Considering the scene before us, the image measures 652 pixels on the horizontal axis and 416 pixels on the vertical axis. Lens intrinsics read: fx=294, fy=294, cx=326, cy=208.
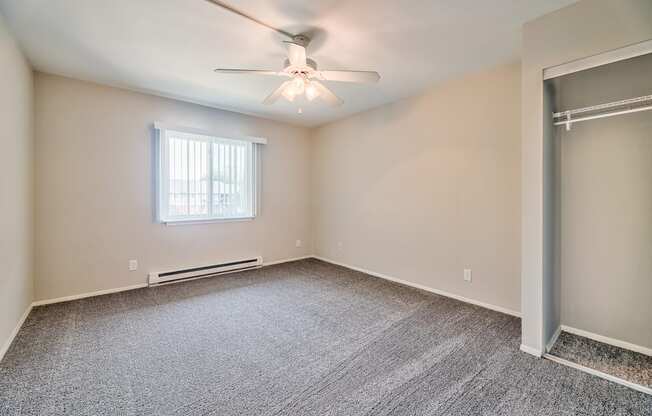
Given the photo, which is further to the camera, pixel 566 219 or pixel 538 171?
pixel 566 219

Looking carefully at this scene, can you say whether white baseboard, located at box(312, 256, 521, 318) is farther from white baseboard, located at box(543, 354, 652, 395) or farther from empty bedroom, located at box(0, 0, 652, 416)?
white baseboard, located at box(543, 354, 652, 395)

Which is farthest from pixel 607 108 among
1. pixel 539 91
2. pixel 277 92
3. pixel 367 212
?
pixel 367 212

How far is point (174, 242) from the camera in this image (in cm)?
398

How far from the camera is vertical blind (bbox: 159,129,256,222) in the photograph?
3.91m

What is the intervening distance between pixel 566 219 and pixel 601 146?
617 mm

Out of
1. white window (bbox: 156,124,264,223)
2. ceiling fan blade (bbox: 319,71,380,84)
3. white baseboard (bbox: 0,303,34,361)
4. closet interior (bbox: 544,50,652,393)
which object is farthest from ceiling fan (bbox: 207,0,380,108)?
white baseboard (bbox: 0,303,34,361)

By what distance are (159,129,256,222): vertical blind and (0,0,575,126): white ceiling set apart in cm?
88

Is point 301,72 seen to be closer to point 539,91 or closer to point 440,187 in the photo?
point 539,91

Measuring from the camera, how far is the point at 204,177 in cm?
424

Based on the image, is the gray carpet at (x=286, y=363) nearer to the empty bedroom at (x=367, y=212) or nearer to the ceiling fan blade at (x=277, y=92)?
A: the empty bedroom at (x=367, y=212)

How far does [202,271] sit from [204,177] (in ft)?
4.41

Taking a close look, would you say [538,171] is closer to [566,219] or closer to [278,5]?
[566,219]

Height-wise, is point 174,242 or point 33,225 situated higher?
point 33,225

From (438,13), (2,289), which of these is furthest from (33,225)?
(438,13)
